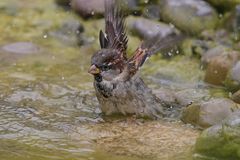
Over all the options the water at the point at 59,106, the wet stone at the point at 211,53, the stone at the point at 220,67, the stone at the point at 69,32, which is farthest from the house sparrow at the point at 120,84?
the stone at the point at 69,32

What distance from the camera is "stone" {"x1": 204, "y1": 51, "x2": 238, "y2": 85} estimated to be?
22.3ft

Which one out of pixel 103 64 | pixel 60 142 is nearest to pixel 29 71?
pixel 103 64

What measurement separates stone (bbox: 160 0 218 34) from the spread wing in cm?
144

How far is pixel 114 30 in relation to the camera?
6.16m

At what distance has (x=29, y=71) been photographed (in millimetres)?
7004

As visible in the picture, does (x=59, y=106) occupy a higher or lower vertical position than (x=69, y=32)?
Result: lower

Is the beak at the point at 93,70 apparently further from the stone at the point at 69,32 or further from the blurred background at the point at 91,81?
the stone at the point at 69,32

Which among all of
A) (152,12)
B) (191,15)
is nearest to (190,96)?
(191,15)

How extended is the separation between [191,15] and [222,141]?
Result: 3.31m

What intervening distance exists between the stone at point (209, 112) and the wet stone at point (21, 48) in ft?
8.52

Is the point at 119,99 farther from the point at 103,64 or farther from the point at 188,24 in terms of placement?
A: the point at 188,24

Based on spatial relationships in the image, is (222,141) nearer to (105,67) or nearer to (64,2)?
(105,67)

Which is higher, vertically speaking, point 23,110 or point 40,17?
point 40,17

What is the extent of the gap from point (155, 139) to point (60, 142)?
748mm
